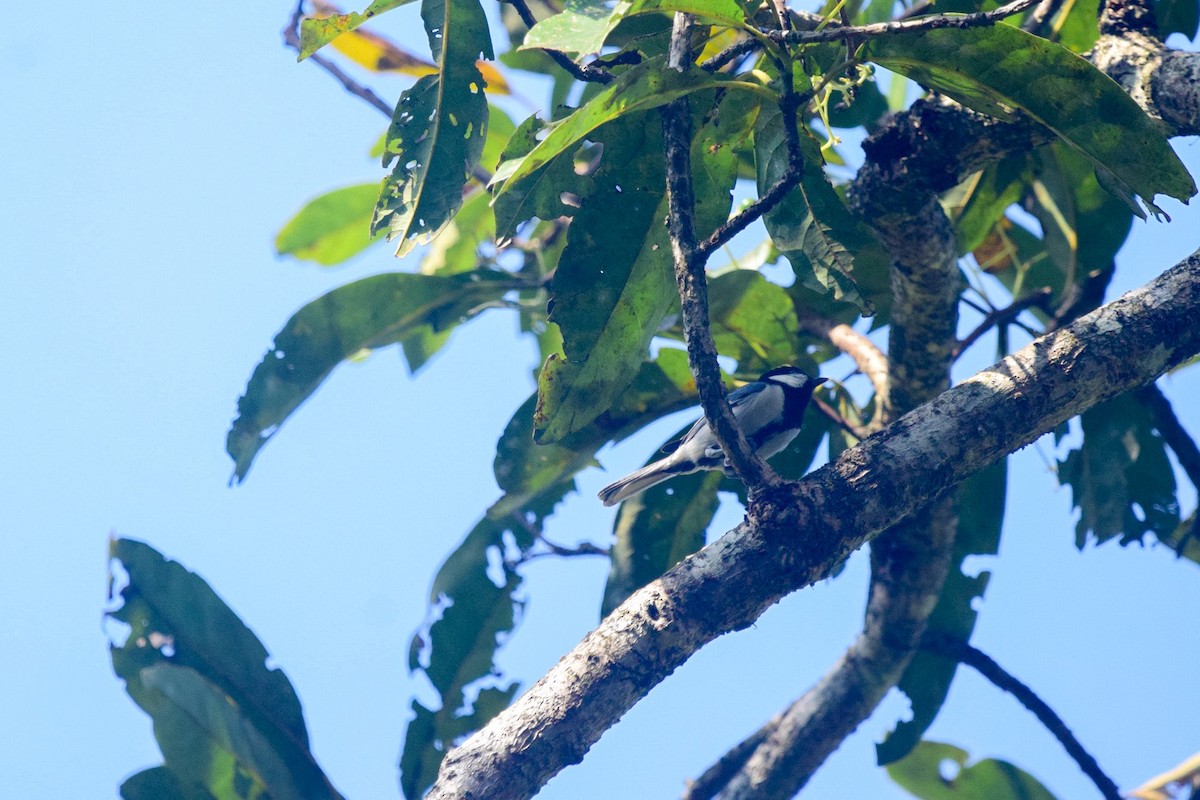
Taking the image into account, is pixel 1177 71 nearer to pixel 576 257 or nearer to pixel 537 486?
pixel 576 257

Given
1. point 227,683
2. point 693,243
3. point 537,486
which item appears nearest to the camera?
point 693,243

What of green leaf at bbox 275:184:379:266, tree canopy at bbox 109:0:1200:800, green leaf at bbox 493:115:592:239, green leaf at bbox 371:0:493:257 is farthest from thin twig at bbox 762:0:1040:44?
green leaf at bbox 275:184:379:266

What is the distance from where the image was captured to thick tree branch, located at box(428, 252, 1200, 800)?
1.88 meters

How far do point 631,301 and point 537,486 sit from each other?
1032mm

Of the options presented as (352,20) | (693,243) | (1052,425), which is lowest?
(1052,425)

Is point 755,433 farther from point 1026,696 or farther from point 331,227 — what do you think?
point 331,227

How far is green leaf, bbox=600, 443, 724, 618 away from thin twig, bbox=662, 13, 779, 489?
59.1 inches

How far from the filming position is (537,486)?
342cm

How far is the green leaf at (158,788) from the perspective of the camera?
2.73 metres

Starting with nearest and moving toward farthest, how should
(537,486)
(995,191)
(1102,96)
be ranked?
(1102,96)
(537,486)
(995,191)

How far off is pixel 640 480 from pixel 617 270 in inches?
49.5

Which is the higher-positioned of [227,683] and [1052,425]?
[227,683]

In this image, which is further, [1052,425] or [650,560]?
[650,560]

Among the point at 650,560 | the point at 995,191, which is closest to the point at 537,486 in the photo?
the point at 650,560
